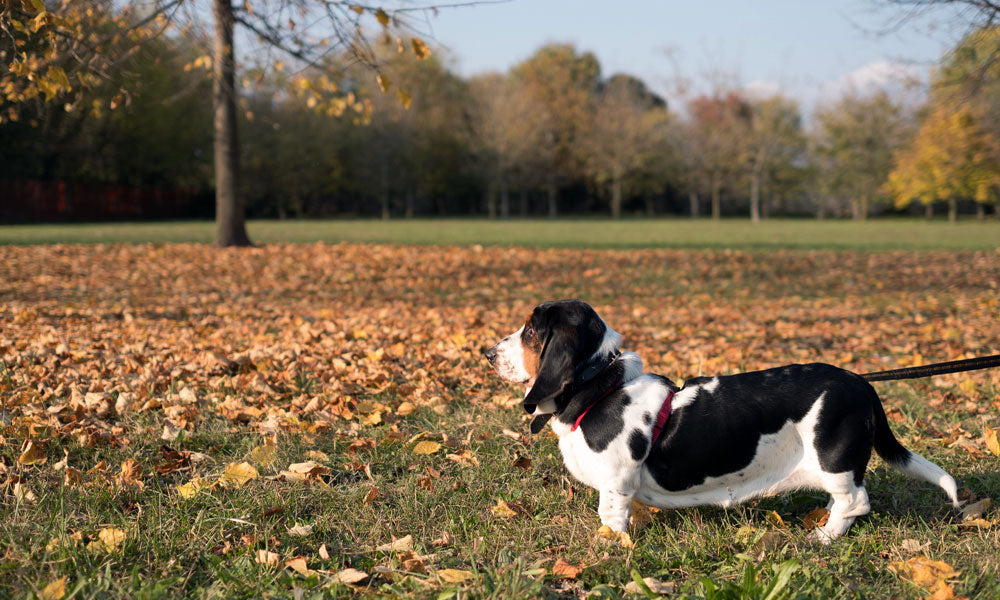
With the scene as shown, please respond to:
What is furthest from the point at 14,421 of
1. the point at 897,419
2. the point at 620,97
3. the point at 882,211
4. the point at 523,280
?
the point at 882,211

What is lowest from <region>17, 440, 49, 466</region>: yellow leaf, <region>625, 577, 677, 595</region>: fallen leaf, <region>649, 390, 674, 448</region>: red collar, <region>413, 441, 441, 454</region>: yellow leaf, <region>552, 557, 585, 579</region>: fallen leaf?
<region>625, 577, 677, 595</region>: fallen leaf

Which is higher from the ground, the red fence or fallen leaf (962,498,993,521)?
the red fence

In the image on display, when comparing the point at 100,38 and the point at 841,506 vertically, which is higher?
the point at 100,38

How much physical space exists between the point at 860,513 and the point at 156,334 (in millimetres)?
6784

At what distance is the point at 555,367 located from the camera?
2.95 meters

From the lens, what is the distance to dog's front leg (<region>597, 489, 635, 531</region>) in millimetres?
2949

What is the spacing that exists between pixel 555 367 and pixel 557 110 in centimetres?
5897

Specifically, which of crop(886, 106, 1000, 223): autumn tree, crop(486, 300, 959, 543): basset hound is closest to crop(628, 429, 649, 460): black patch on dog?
crop(486, 300, 959, 543): basset hound

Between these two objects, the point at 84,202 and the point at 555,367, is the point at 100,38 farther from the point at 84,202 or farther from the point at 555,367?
the point at 84,202

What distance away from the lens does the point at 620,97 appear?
58312 millimetres

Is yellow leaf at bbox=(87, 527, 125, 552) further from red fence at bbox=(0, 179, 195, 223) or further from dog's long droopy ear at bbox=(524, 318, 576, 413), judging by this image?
red fence at bbox=(0, 179, 195, 223)

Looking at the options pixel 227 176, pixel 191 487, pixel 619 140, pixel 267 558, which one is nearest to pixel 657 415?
pixel 267 558

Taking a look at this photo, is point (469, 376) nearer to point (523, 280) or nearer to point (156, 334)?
point (156, 334)

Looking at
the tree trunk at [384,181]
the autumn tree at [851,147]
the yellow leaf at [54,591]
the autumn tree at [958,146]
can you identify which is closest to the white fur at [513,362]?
the yellow leaf at [54,591]
